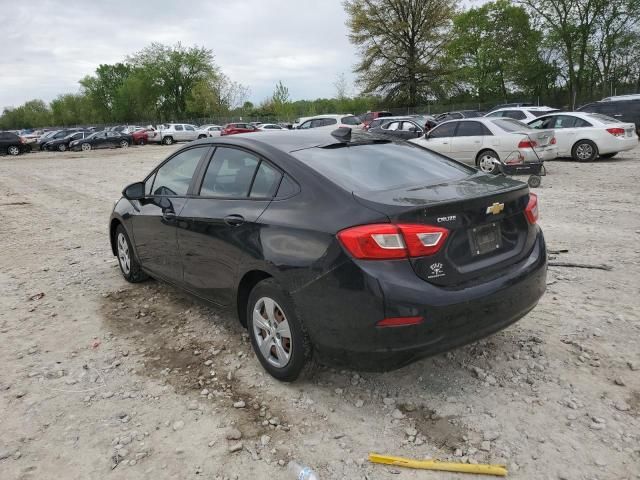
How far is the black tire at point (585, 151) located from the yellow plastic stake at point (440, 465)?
14063 millimetres

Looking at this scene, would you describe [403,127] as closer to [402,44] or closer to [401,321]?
[401,321]

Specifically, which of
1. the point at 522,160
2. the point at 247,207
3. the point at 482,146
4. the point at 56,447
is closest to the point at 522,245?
the point at 247,207

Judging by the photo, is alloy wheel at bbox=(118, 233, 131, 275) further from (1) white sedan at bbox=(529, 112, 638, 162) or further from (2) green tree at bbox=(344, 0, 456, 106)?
(2) green tree at bbox=(344, 0, 456, 106)

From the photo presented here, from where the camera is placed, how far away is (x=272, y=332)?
336cm

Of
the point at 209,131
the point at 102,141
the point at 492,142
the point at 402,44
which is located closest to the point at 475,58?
the point at 402,44

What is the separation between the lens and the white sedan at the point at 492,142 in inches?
476

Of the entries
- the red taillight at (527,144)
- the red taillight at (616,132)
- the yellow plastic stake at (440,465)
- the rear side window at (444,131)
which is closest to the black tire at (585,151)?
A: the red taillight at (616,132)

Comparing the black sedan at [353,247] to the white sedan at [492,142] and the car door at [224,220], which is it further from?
the white sedan at [492,142]

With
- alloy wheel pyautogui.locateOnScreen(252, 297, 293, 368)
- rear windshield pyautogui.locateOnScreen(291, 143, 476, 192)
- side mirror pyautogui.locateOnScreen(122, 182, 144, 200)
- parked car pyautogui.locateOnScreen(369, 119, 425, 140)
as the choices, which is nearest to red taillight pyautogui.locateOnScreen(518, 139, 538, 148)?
parked car pyautogui.locateOnScreen(369, 119, 425, 140)

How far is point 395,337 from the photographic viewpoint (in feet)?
8.87

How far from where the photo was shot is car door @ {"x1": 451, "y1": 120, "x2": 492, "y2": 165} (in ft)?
42.0

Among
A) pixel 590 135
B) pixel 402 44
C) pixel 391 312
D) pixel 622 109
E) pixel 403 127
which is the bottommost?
pixel 391 312

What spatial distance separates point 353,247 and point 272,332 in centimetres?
98

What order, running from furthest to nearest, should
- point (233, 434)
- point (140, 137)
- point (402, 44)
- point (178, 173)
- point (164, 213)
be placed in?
1. point (402, 44)
2. point (140, 137)
3. point (178, 173)
4. point (164, 213)
5. point (233, 434)
